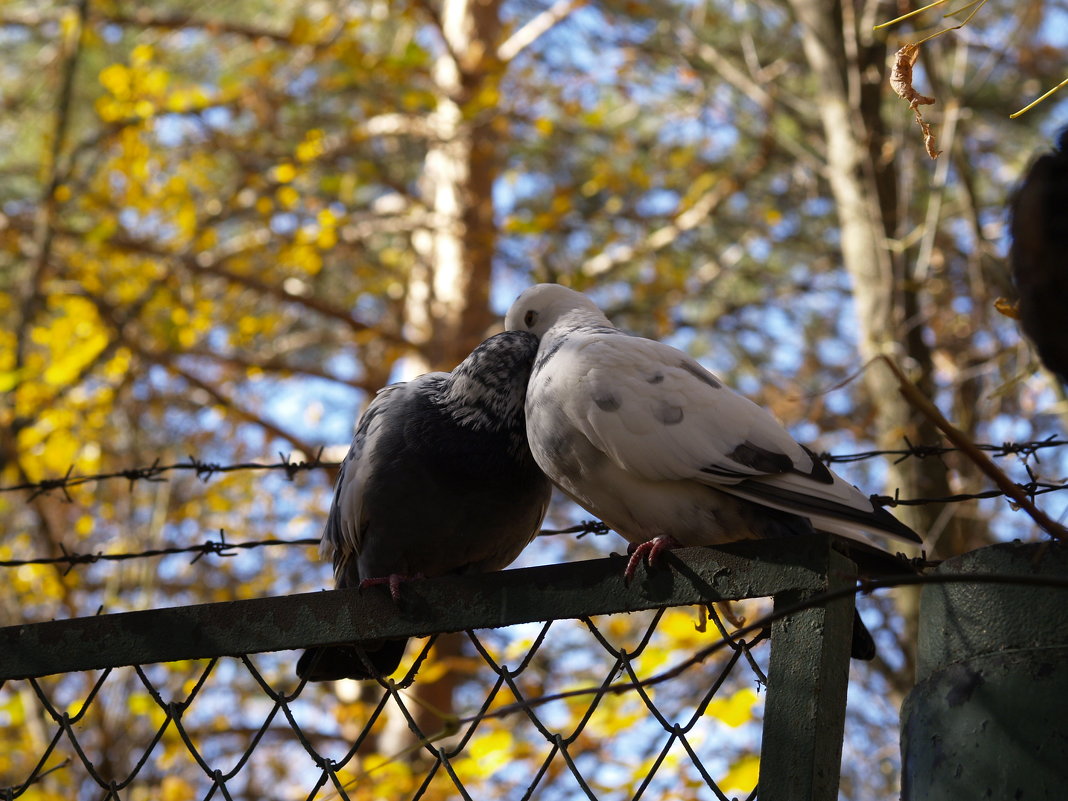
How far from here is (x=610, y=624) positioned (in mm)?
7113

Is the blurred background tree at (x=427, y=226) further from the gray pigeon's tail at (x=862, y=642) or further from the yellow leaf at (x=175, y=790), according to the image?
the gray pigeon's tail at (x=862, y=642)

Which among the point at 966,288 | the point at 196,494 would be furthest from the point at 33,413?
the point at 966,288

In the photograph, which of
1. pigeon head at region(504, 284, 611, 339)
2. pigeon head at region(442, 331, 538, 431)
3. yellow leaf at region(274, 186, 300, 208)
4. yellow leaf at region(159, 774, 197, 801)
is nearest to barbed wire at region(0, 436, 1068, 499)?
pigeon head at region(442, 331, 538, 431)

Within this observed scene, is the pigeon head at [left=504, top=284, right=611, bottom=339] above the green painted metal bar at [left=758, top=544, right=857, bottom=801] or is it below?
above

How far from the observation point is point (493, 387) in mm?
2510

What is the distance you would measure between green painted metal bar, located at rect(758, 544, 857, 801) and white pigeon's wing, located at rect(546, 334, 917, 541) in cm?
45

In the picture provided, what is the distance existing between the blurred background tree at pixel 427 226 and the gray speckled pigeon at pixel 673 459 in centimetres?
333

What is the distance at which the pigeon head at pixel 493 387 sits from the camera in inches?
98.0

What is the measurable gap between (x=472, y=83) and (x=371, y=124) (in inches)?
32.5

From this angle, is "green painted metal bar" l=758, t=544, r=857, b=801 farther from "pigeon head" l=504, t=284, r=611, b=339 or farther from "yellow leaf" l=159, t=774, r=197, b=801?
"yellow leaf" l=159, t=774, r=197, b=801

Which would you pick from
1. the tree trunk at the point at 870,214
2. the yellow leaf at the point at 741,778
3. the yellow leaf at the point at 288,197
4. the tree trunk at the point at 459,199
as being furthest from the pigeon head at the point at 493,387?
the yellow leaf at the point at 288,197

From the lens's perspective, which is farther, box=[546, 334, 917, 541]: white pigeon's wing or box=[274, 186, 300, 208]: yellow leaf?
box=[274, 186, 300, 208]: yellow leaf

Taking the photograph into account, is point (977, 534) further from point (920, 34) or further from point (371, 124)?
point (371, 124)

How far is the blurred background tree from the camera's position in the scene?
20.2 feet
